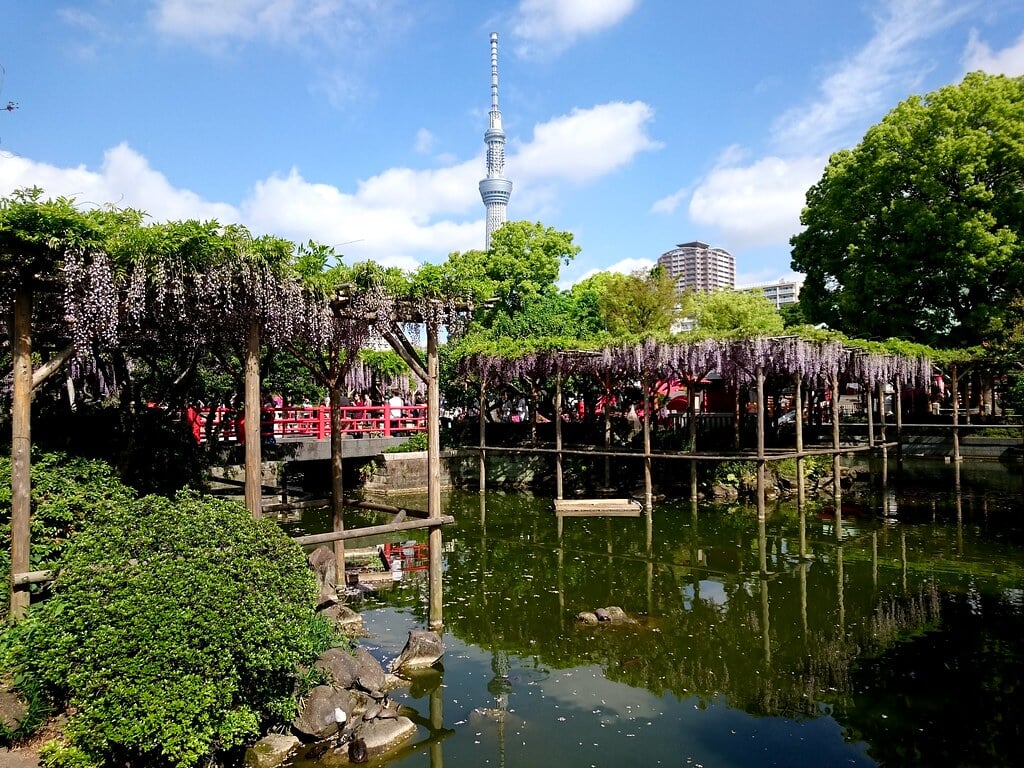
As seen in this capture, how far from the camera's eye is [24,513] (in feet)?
19.9

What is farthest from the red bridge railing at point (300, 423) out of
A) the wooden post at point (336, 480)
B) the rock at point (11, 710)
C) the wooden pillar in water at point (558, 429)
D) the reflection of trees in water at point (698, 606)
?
the rock at point (11, 710)

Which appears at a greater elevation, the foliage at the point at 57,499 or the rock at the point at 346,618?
the foliage at the point at 57,499

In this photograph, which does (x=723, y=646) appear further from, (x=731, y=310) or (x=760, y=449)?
(x=731, y=310)

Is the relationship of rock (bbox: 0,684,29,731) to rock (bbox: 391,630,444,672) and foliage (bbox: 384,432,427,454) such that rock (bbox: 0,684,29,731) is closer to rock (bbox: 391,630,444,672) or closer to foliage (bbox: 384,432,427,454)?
rock (bbox: 391,630,444,672)

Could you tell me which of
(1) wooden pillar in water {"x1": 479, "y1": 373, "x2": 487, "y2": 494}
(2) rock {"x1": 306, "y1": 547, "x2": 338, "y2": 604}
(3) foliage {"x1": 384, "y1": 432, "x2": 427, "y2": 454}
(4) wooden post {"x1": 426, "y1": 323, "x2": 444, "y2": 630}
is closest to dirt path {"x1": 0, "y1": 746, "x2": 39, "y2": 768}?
(2) rock {"x1": 306, "y1": 547, "x2": 338, "y2": 604}

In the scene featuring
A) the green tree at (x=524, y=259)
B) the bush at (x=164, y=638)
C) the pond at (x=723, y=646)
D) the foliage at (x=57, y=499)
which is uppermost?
the green tree at (x=524, y=259)

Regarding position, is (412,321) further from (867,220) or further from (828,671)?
(867,220)

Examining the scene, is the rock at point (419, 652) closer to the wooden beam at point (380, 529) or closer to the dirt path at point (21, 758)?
the wooden beam at point (380, 529)

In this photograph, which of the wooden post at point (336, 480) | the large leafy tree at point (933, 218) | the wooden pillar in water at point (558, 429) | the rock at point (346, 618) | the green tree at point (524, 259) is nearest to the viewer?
the rock at point (346, 618)

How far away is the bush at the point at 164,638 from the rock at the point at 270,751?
0.39 feet

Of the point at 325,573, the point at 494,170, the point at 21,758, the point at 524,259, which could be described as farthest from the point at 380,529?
the point at 494,170

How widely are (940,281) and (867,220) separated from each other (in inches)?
144

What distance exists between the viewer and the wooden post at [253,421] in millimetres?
7312

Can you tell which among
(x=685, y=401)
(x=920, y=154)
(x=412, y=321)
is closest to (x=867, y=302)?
(x=920, y=154)
